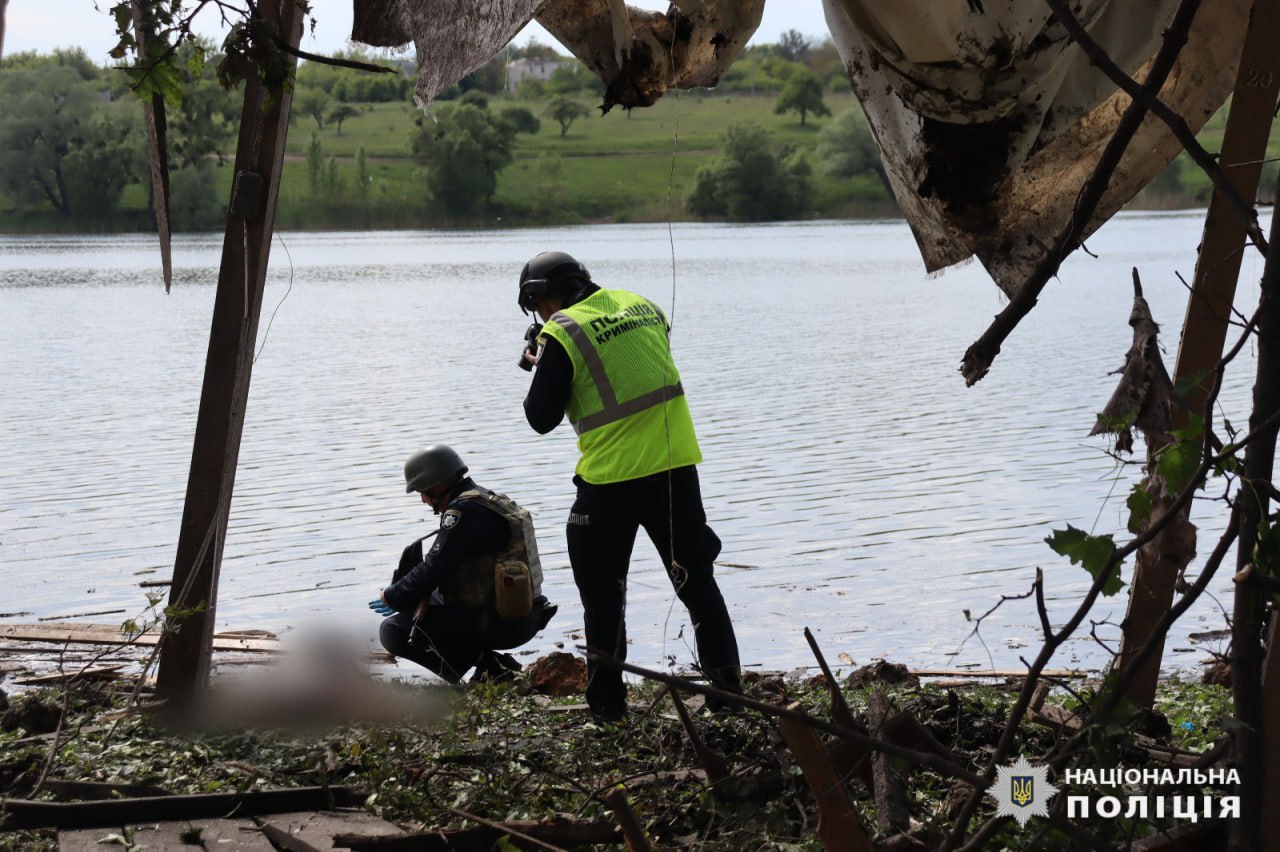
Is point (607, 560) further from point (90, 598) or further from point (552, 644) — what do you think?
point (90, 598)

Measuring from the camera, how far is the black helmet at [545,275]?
20.0 feet

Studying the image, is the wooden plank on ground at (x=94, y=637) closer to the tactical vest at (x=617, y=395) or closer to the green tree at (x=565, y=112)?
the tactical vest at (x=617, y=395)

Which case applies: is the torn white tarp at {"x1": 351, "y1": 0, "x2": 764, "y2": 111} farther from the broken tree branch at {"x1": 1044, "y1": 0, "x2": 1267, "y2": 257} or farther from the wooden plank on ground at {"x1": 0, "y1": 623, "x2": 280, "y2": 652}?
the wooden plank on ground at {"x1": 0, "y1": 623, "x2": 280, "y2": 652}

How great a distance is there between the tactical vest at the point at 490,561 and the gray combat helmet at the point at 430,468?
0.13 meters

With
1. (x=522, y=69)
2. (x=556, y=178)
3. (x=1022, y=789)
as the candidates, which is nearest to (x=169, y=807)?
(x=1022, y=789)

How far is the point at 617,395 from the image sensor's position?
19.0 feet

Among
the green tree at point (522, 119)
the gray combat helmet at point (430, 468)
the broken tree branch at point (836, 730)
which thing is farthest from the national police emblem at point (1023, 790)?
the green tree at point (522, 119)

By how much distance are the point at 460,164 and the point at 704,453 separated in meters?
67.4

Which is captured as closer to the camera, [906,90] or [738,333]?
[906,90]

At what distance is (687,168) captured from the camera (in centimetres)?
9962

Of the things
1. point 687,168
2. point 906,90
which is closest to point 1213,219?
point 906,90

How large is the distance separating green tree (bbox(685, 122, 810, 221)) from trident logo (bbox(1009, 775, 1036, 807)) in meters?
83.4

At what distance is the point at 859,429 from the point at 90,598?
933cm

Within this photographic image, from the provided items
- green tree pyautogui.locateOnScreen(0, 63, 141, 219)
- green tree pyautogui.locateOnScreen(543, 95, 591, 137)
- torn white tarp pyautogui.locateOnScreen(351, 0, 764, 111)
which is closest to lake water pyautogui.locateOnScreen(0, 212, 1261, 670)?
torn white tarp pyautogui.locateOnScreen(351, 0, 764, 111)
